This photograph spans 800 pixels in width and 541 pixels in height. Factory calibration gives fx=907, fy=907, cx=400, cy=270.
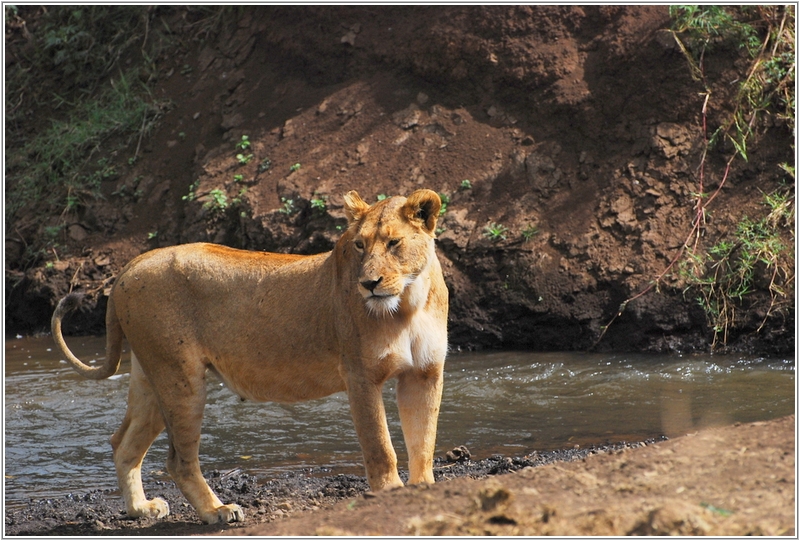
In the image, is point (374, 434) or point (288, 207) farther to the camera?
point (288, 207)

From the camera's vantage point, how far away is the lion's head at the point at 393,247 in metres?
4.27

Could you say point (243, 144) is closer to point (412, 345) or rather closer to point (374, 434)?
point (412, 345)

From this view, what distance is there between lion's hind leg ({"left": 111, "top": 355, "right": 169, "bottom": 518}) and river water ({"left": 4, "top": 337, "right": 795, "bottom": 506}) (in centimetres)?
82

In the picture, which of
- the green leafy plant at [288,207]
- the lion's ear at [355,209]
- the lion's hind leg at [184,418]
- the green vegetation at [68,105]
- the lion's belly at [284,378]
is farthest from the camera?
the green vegetation at [68,105]

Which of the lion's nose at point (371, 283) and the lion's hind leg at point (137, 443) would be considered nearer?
the lion's nose at point (371, 283)

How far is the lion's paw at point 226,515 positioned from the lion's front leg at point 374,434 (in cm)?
85

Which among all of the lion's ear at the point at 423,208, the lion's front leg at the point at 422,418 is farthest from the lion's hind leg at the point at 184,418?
the lion's ear at the point at 423,208

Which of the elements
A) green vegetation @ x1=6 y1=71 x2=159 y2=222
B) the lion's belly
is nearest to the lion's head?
the lion's belly

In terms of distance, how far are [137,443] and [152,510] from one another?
0.40 m

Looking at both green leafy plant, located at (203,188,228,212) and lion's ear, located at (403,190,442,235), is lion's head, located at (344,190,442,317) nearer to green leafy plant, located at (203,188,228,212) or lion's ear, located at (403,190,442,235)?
lion's ear, located at (403,190,442,235)

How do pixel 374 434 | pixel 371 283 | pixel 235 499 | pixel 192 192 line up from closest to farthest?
pixel 371 283, pixel 374 434, pixel 235 499, pixel 192 192

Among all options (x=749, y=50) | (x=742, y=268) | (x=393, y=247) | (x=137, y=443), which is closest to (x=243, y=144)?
(x=749, y=50)

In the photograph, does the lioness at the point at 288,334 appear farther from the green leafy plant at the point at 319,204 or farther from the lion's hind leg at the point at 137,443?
the green leafy plant at the point at 319,204

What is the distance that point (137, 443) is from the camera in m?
5.30
